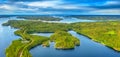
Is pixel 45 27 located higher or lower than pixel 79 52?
lower

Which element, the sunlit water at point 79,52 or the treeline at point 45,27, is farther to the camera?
the treeline at point 45,27

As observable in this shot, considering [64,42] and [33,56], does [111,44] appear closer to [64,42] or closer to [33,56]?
[64,42]

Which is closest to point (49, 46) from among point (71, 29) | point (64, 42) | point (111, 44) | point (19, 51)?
point (64, 42)

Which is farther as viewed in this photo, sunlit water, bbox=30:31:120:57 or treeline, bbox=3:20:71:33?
treeline, bbox=3:20:71:33

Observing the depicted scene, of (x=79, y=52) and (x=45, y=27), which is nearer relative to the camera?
(x=79, y=52)

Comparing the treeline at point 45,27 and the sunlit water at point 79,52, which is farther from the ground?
the sunlit water at point 79,52

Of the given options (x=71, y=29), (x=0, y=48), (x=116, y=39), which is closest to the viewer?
(x=0, y=48)

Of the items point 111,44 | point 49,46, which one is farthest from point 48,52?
point 111,44

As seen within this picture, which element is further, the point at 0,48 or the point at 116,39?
the point at 116,39

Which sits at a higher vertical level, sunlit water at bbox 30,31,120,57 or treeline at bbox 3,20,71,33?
sunlit water at bbox 30,31,120,57

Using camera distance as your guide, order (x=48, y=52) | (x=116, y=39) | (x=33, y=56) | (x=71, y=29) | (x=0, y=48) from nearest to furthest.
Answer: (x=33, y=56), (x=48, y=52), (x=0, y=48), (x=116, y=39), (x=71, y=29)
